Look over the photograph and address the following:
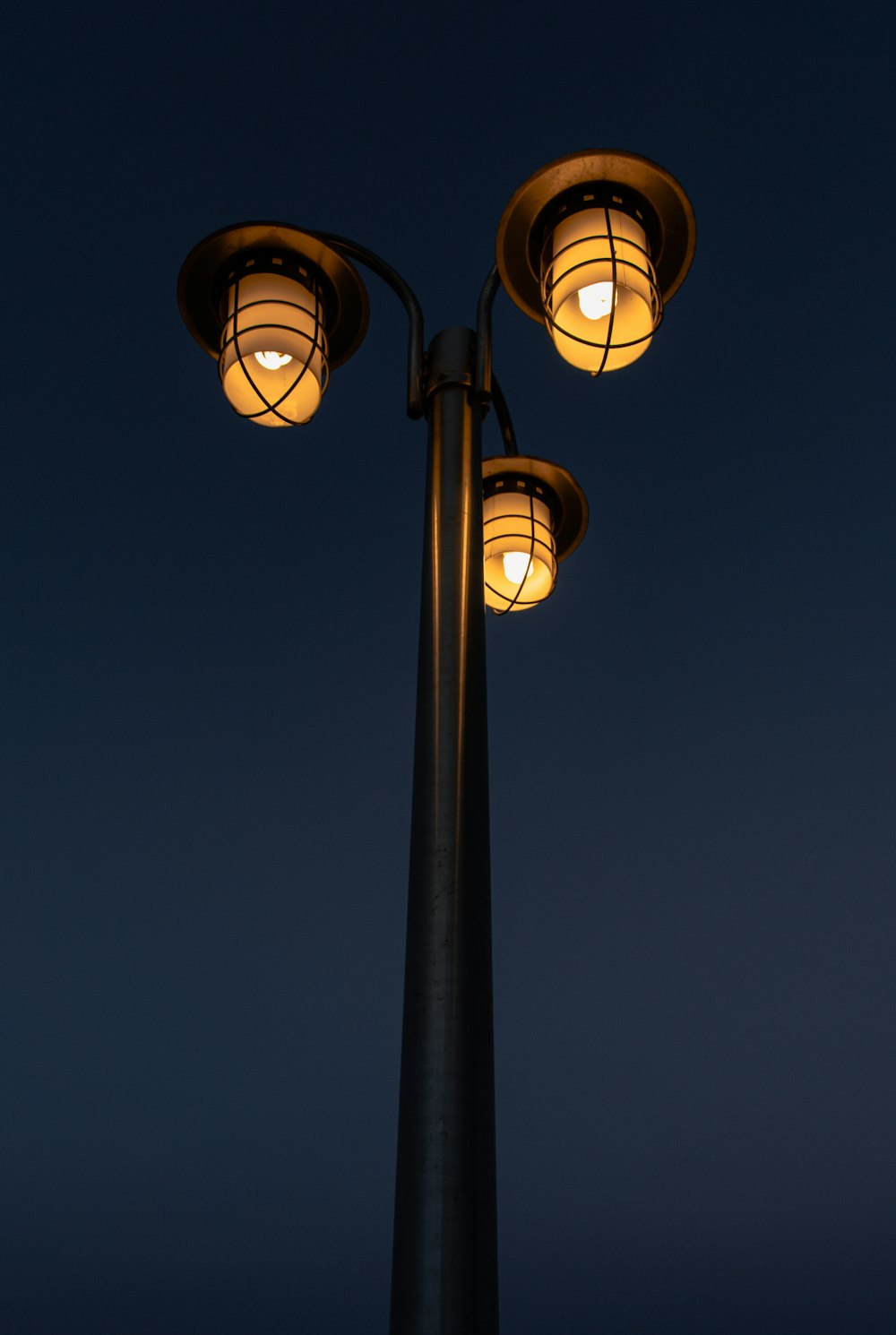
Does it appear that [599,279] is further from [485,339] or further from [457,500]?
[457,500]

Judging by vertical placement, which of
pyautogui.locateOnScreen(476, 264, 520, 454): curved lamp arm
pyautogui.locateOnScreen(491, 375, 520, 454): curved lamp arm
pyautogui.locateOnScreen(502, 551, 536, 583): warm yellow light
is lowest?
pyautogui.locateOnScreen(502, 551, 536, 583): warm yellow light

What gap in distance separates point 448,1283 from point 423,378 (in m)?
3.37

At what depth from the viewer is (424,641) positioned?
380 centimetres

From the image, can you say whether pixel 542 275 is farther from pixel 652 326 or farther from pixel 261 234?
pixel 261 234

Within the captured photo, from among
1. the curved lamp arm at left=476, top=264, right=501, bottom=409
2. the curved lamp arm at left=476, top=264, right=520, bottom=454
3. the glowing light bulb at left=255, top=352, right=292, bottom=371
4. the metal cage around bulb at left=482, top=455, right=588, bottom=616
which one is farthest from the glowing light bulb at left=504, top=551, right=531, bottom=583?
the glowing light bulb at left=255, top=352, right=292, bottom=371

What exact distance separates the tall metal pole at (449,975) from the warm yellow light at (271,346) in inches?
39.4

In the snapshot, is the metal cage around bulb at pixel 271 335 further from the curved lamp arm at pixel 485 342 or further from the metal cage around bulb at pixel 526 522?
the metal cage around bulb at pixel 526 522

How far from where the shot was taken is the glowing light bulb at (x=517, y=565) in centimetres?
547

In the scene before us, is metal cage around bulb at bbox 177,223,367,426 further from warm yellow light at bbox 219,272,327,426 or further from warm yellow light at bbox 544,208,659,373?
warm yellow light at bbox 544,208,659,373

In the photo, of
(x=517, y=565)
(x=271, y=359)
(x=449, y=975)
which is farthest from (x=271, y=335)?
(x=449, y=975)

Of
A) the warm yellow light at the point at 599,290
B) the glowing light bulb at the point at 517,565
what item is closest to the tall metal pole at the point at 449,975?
the warm yellow light at the point at 599,290

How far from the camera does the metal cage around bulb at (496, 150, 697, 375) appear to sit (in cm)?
445

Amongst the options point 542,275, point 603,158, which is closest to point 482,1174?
point 542,275

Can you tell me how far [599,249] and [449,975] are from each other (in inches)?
117
